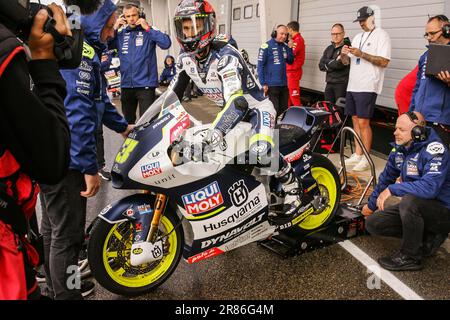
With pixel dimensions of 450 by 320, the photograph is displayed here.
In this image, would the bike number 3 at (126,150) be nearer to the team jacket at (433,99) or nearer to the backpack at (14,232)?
the backpack at (14,232)

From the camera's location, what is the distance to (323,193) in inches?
167

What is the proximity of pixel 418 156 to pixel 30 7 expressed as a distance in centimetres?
323

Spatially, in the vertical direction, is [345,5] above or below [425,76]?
above

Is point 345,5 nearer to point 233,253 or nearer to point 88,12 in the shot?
point 233,253

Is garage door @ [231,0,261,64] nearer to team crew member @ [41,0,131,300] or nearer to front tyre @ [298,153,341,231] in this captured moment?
front tyre @ [298,153,341,231]

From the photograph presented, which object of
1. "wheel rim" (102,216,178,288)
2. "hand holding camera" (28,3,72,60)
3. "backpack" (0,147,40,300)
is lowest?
"wheel rim" (102,216,178,288)

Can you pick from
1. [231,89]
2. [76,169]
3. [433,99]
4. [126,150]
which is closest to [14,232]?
[76,169]

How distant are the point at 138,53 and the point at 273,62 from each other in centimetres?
324

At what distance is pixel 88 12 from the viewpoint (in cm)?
253

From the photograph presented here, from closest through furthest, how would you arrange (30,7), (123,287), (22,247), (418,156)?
(30,7), (22,247), (123,287), (418,156)

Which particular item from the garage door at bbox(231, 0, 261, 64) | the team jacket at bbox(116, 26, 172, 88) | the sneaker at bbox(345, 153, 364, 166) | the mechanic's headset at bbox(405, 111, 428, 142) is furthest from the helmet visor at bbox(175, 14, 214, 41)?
the garage door at bbox(231, 0, 261, 64)

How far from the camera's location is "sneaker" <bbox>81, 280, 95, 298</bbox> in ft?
10.3

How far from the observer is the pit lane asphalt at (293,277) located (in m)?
3.15

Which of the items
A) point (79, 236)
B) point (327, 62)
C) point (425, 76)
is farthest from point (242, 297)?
point (327, 62)
